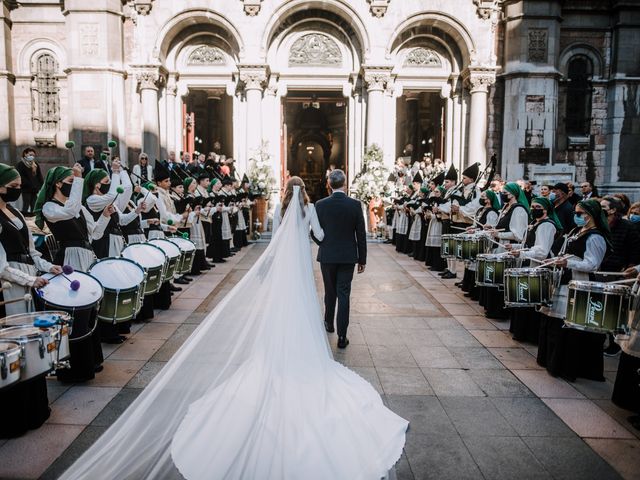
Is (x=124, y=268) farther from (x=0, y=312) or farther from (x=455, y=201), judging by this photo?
(x=455, y=201)

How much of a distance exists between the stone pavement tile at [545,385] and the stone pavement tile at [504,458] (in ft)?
3.90

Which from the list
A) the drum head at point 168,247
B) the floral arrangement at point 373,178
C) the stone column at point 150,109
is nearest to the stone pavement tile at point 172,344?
the drum head at point 168,247

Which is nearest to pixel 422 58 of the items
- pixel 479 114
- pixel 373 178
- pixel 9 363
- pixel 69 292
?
pixel 479 114

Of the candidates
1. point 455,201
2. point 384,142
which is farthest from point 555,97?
point 455,201

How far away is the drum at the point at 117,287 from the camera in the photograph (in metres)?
5.54

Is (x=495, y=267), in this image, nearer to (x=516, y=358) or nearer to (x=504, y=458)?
(x=516, y=358)

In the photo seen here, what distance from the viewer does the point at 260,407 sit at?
3.85 m

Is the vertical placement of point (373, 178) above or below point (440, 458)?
above

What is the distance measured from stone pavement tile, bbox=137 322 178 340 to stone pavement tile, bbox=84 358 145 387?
950 millimetres

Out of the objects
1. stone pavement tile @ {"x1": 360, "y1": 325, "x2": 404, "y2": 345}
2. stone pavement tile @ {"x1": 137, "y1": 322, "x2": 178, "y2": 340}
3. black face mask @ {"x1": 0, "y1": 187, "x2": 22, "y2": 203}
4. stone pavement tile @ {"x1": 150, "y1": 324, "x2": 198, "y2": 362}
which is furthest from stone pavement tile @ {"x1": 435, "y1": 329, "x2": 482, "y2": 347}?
black face mask @ {"x1": 0, "y1": 187, "x2": 22, "y2": 203}

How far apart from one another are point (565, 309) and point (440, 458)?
2593 millimetres

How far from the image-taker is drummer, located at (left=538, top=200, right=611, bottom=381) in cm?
532

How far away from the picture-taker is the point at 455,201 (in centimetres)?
1051

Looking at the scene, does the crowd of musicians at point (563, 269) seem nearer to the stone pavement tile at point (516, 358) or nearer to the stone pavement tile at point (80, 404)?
the stone pavement tile at point (516, 358)
